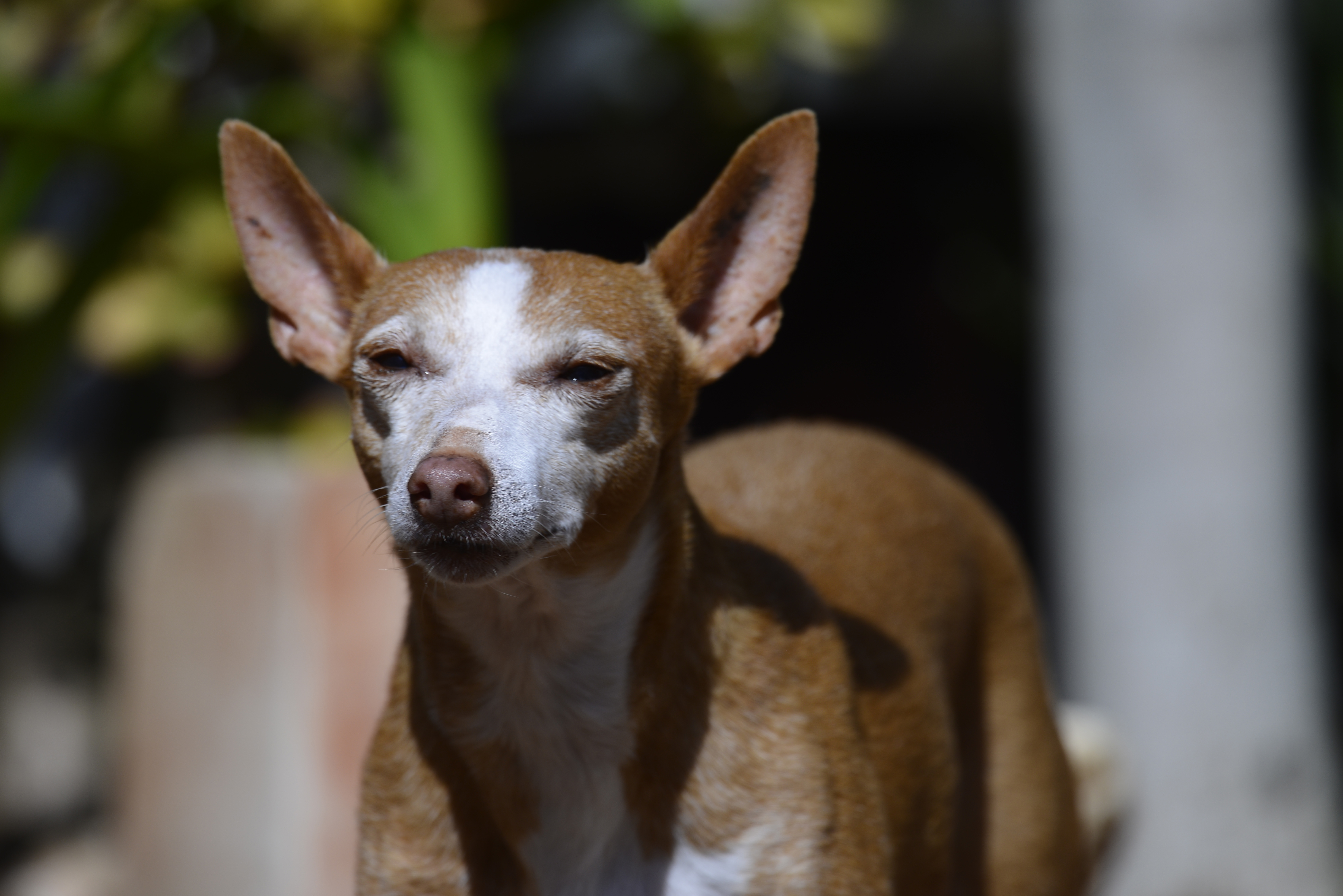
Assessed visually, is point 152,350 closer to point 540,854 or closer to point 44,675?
point 44,675

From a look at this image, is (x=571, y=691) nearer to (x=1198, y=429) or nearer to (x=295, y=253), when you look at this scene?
(x=295, y=253)

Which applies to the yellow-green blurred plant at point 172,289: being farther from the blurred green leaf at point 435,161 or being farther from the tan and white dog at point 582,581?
the tan and white dog at point 582,581

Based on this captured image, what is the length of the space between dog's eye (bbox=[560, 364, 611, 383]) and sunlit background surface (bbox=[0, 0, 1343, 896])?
1599 millimetres

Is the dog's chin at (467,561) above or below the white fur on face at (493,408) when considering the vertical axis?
below

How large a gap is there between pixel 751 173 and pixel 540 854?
4.03ft

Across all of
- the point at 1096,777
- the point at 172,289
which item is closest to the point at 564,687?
the point at 1096,777

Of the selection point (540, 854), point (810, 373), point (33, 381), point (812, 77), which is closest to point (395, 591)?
point (33, 381)

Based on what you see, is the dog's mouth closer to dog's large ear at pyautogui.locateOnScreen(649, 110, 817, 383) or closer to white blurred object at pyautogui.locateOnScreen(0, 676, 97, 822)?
dog's large ear at pyautogui.locateOnScreen(649, 110, 817, 383)

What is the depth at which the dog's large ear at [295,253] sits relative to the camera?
117 inches

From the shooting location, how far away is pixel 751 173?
2.94m

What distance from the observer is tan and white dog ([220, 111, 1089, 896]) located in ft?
8.72

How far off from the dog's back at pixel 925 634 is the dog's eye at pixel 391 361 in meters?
0.80

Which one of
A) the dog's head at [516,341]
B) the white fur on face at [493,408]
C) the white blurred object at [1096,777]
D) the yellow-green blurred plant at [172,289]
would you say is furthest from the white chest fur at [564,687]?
the yellow-green blurred plant at [172,289]

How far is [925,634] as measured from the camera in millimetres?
3469
